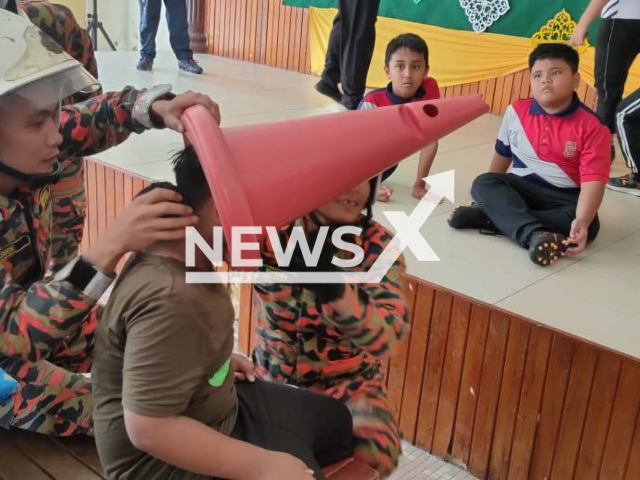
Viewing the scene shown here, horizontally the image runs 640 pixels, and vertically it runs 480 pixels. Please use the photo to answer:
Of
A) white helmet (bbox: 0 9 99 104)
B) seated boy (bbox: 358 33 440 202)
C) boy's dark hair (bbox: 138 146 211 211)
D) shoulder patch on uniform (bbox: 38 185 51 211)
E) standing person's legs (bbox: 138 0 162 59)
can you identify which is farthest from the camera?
standing person's legs (bbox: 138 0 162 59)

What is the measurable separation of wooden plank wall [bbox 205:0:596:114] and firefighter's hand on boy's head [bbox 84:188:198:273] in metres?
4.54

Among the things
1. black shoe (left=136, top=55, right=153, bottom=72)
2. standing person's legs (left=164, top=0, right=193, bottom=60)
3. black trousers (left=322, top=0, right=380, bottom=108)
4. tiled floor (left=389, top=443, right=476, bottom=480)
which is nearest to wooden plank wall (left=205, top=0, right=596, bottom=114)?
standing person's legs (left=164, top=0, right=193, bottom=60)

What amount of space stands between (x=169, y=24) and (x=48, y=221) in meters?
3.70

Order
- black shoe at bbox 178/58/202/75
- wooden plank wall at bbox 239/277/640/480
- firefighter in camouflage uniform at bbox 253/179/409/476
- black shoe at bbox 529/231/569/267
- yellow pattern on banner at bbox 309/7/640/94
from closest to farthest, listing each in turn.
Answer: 1. firefighter in camouflage uniform at bbox 253/179/409/476
2. wooden plank wall at bbox 239/277/640/480
3. black shoe at bbox 529/231/569/267
4. yellow pattern on banner at bbox 309/7/640/94
5. black shoe at bbox 178/58/202/75

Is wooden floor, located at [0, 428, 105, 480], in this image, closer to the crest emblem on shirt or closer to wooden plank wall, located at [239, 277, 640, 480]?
wooden plank wall, located at [239, 277, 640, 480]

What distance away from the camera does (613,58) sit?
2934 mm

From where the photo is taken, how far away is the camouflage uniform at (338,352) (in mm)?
1139

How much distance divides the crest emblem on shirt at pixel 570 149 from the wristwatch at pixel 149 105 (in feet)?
4.68

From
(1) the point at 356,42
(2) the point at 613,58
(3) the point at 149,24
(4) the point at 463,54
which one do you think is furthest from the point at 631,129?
(3) the point at 149,24

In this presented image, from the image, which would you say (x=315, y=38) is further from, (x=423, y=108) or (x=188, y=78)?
(x=423, y=108)

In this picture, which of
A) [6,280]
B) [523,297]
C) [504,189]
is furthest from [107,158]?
[6,280]

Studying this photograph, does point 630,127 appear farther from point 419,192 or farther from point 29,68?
point 29,68

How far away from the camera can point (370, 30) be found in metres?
3.18

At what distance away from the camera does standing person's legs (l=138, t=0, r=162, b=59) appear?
466 cm
